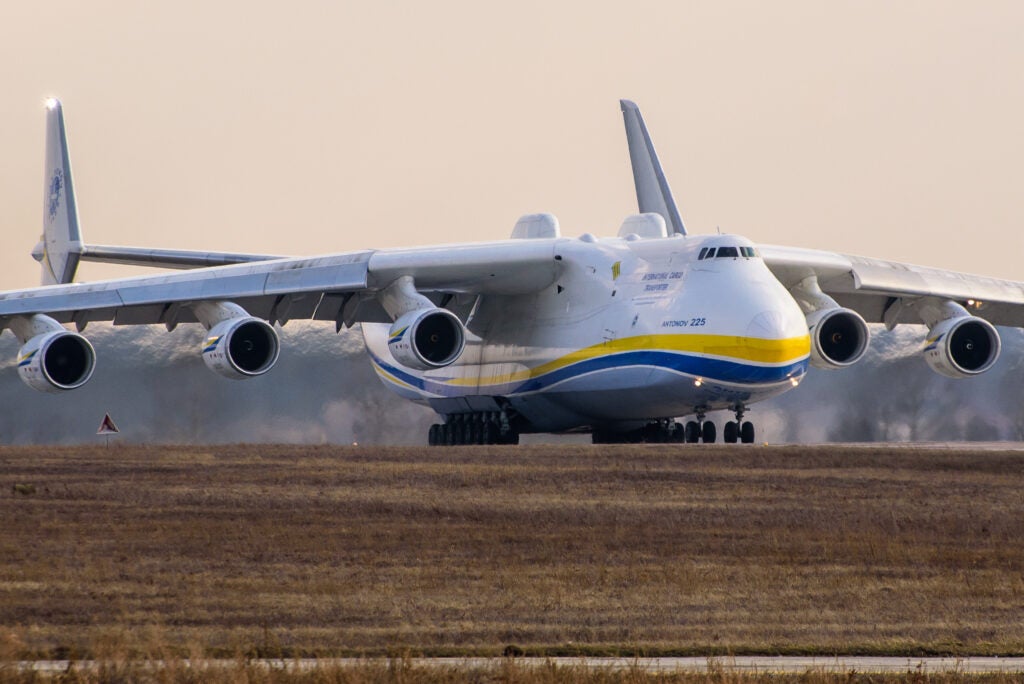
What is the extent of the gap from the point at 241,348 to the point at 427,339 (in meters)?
3.13

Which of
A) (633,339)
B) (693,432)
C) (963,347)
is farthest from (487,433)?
(963,347)

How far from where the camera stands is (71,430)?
124 feet

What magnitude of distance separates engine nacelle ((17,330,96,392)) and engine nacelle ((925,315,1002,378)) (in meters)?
15.0

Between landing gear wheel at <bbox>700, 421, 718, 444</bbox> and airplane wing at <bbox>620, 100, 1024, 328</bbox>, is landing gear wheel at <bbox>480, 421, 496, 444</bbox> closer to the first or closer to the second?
landing gear wheel at <bbox>700, 421, 718, 444</bbox>

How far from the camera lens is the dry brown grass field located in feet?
40.9

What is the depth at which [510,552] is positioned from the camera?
16.5 meters

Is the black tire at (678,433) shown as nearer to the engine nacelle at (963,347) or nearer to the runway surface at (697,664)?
the engine nacelle at (963,347)

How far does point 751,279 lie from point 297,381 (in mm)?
13620

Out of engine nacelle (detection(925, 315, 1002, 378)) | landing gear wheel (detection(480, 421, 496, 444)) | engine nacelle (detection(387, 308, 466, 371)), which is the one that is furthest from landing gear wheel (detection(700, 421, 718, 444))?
engine nacelle (detection(387, 308, 466, 371))

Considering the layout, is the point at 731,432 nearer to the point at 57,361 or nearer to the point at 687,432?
the point at 687,432

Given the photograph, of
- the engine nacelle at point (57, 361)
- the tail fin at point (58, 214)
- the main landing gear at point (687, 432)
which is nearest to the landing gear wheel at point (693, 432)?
the main landing gear at point (687, 432)

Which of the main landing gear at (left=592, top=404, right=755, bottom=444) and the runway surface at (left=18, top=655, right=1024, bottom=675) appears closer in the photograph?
the runway surface at (left=18, top=655, right=1024, bottom=675)

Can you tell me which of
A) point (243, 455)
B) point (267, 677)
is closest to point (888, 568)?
point (267, 677)

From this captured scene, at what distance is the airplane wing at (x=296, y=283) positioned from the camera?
30.0 metres
